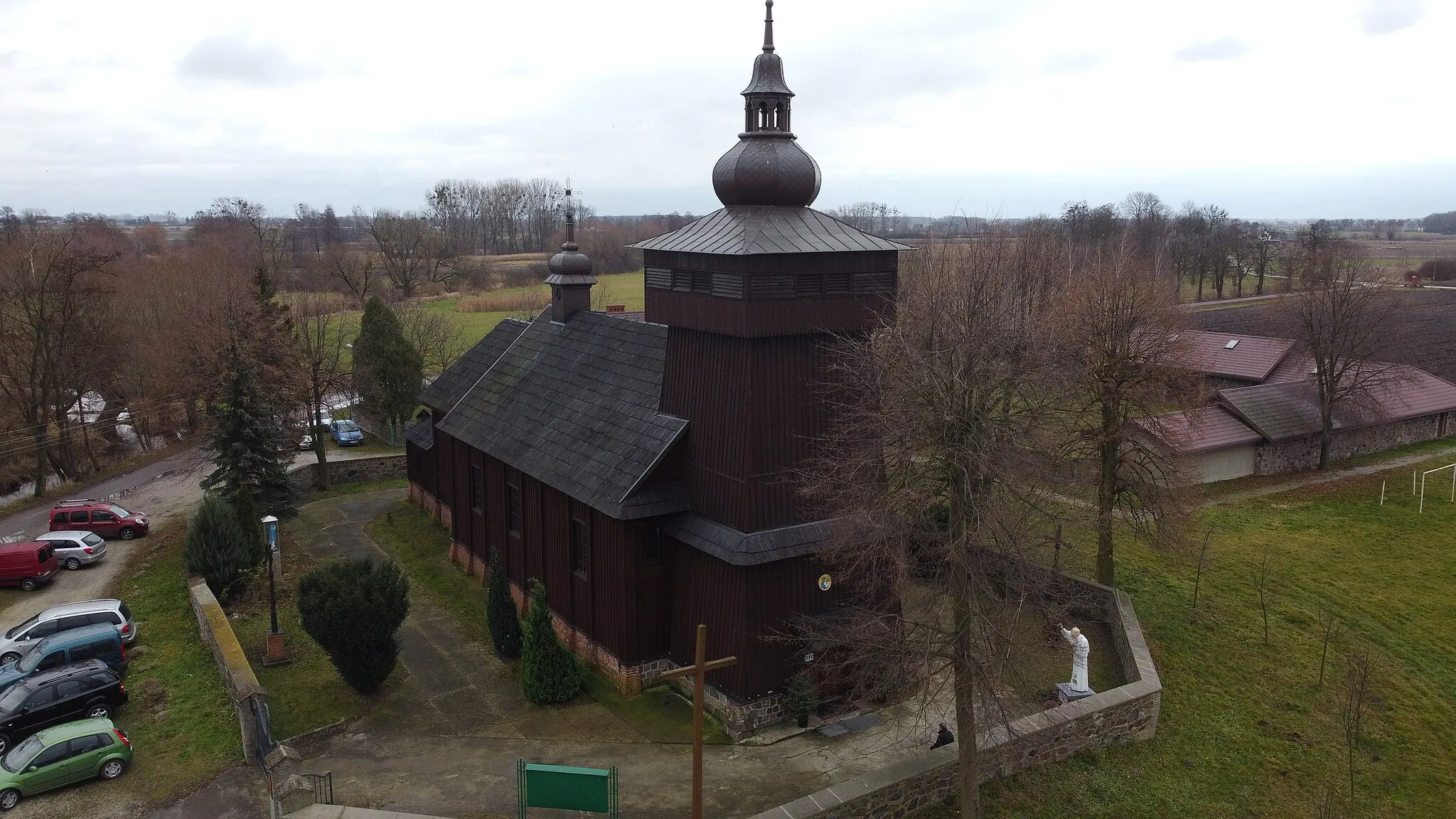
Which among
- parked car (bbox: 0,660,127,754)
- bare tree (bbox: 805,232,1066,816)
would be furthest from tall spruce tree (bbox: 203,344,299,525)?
bare tree (bbox: 805,232,1066,816)

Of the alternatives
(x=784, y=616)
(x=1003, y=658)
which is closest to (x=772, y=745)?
(x=784, y=616)

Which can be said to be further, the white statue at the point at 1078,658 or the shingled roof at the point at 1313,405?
the shingled roof at the point at 1313,405

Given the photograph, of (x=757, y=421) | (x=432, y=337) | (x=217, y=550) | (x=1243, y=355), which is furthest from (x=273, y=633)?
(x=1243, y=355)

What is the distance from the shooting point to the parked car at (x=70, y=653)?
18.2 meters

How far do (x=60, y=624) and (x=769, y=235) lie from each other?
17.5m

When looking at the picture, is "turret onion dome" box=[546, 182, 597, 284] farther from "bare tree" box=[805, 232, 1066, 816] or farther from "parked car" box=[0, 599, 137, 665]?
"parked car" box=[0, 599, 137, 665]

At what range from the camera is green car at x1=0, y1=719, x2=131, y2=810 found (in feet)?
48.4

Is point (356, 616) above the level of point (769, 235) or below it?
below

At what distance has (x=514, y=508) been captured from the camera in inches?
903

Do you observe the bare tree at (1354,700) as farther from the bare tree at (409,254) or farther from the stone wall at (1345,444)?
the bare tree at (409,254)

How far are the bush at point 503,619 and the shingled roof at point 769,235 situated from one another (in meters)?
7.97

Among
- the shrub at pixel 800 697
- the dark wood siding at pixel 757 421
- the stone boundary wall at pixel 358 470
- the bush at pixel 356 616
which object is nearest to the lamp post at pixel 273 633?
the bush at pixel 356 616

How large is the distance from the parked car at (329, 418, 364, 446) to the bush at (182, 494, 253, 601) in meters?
17.8

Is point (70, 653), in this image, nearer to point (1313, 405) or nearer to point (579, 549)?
point (579, 549)
